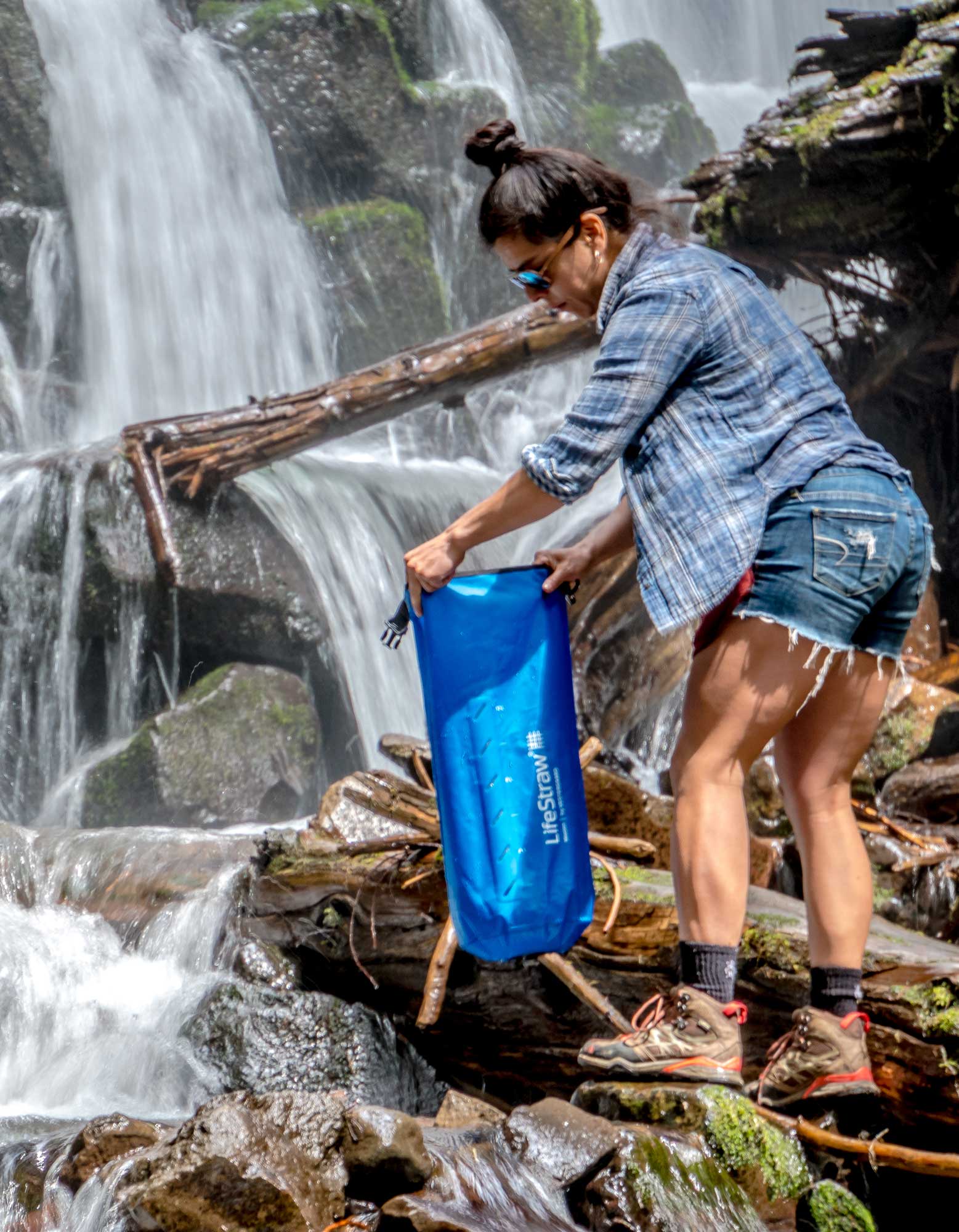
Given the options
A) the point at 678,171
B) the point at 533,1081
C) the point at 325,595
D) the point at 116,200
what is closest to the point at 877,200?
the point at 325,595

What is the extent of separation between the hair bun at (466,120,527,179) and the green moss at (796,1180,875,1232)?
2085 mm

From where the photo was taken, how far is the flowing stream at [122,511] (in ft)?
14.2

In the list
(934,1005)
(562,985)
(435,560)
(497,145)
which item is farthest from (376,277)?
(934,1005)

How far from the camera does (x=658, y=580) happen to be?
2203 mm

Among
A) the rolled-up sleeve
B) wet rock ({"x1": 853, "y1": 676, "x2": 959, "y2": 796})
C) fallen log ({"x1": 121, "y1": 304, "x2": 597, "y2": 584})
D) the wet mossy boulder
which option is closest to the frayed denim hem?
the rolled-up sleeve

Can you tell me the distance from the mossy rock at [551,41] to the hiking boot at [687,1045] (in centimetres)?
1898

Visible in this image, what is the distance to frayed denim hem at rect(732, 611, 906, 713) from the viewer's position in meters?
2.14

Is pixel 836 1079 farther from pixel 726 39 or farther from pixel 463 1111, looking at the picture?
pixel 726 39

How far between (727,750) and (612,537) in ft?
1.93

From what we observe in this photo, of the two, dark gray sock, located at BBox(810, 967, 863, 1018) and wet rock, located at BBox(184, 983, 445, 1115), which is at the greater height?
dark gray sock, located at BBox(810, 967, 863, 1018)

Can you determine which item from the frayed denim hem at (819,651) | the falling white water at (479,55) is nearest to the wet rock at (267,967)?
the frayed denim hem at (819,651)

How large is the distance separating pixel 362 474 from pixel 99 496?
271 cm

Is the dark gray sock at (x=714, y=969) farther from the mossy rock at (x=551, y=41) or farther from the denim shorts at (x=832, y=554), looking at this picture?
the mossy rock at (x=551, y=41)

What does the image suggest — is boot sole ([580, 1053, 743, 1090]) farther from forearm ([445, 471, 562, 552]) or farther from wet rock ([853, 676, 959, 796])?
wet rock ([853, 676, 959, 796])
